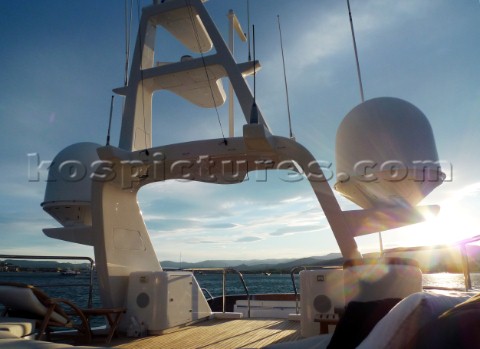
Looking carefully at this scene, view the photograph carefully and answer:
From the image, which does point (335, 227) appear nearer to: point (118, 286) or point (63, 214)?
point (118, 286)

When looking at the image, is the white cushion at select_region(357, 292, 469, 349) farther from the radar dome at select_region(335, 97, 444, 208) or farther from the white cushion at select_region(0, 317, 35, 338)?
the radar dome at select_region(335, 97, 444, 208)

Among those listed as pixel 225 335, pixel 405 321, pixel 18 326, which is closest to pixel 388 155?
pixel 225 335

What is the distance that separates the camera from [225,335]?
20.9 ft

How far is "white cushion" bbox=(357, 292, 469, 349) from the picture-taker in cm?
134

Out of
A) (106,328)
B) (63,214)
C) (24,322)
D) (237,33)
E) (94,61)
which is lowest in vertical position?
(106,328)

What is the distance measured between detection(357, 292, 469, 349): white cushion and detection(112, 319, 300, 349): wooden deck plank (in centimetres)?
415

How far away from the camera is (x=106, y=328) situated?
6637mm

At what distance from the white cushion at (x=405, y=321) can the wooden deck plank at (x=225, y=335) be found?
415cm

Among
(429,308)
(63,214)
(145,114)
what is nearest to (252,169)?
(145,114)

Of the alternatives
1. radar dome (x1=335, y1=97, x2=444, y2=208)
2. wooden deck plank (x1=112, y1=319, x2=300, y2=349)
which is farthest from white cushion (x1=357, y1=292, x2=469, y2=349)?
radar dome (x1=335, y1=97, x2=444, y2=208)

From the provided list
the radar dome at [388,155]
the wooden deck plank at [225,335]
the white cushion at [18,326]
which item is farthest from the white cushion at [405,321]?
the radar dome at [388,155]

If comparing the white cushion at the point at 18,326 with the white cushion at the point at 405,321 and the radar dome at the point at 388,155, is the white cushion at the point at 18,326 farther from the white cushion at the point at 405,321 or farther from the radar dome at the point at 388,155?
the radar dome at the point at 388,155

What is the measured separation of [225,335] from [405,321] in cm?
548

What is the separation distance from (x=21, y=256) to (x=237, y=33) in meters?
6.21
